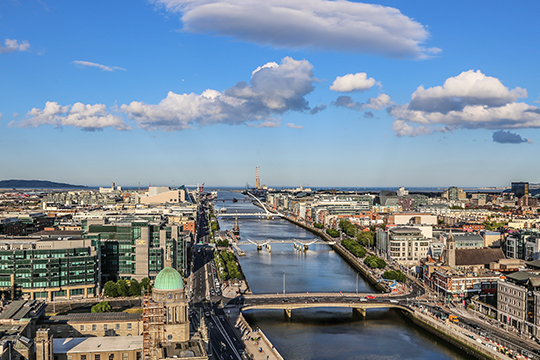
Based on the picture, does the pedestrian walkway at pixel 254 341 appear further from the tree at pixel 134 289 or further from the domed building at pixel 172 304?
the tree at pixel 134 289

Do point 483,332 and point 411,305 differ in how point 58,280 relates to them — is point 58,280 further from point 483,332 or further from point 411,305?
point 483,332

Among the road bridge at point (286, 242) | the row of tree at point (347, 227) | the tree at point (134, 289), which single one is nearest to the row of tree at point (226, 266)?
the tree at point (134, 289)

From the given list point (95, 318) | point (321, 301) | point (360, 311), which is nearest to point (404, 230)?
point (360, 311)

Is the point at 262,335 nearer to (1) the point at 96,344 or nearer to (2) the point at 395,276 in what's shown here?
(1) the point at 96,344

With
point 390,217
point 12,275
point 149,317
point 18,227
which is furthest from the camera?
point 390,217

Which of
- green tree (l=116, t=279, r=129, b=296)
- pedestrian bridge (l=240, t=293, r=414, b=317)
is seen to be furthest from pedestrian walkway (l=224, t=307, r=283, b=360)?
green tree (l=116, t=279, r=129, b=296)

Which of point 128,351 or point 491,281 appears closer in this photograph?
point 128,351

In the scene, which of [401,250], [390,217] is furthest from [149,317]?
[390,217]
